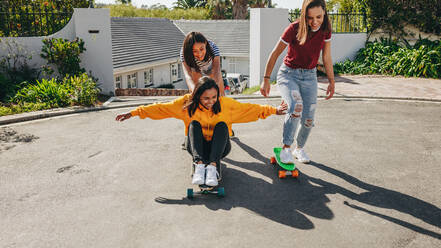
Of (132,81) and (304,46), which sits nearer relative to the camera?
(304,46)

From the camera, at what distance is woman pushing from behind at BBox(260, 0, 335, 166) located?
4270 mm

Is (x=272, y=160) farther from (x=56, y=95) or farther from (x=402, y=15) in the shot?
(x=402, y=15)

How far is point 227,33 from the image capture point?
32750 millimetres

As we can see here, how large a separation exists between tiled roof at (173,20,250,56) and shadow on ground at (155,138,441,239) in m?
26.7

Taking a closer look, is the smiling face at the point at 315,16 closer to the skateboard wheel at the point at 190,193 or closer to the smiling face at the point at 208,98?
the smiling face at the point at 208,98

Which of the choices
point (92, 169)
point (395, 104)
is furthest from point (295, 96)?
point (395, 104)

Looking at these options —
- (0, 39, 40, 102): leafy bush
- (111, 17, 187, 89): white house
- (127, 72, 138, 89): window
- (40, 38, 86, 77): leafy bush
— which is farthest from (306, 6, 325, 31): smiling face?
(127, 72, 138, 89): window

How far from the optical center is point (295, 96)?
4434mm

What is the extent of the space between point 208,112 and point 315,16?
1.66m

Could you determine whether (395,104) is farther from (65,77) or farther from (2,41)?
(2,41)

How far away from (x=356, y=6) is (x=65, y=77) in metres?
11.7

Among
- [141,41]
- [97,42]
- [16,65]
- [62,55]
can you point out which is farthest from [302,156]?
[141,41]

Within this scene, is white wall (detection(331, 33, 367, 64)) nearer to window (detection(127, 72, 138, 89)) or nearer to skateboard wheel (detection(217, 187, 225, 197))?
skateboard wheel (detection(217, 187, 225, 197))

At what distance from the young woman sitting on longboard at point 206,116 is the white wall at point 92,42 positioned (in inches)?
278
